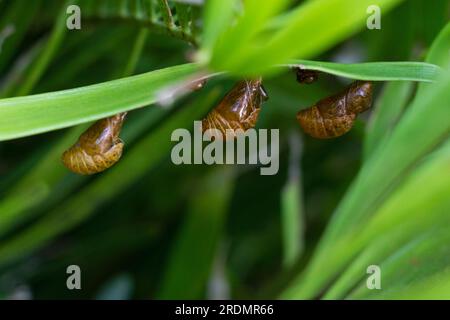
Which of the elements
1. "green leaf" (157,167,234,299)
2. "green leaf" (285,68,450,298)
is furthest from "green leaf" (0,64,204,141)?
"green leaf" (157,167,234,299)

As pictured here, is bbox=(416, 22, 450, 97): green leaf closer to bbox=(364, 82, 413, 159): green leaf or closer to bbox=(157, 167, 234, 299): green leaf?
bbox=(364, 82, 413, 159): green leaf

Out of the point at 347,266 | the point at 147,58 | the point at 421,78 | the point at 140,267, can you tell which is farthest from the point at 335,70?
the point at 140,267

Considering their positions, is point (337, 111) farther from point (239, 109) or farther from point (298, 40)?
point (298, 40)

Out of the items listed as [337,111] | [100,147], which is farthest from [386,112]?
[100,147]

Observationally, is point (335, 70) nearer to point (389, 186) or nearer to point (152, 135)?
point (389, 186)

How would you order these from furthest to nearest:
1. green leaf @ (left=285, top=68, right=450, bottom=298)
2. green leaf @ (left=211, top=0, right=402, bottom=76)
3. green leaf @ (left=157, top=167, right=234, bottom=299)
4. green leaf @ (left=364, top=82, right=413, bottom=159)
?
green leaf @ (left=157, top=167, right=234, bottom=299), green leaf @ (left=364, top=82, right=413, bottom=159), green leaf @ (left=285, top=68, right=450, bottom=298), green leaf @ (left=211, top=0, right=402, bottom=76)

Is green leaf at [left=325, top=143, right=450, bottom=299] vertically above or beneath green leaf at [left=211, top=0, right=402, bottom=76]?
beneath
